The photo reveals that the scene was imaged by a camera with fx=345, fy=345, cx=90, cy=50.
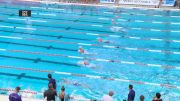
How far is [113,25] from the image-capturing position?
20500 millimetres

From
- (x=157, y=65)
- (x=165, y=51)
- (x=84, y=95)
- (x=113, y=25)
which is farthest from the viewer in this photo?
(x=113, y=25)

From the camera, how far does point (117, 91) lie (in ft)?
40.3

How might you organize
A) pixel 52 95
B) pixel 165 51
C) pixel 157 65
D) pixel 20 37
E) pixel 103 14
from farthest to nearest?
pixel 103 14 → pixel 20 37 → pixel 165 51 → pixel 157 65 → pixel 52 95

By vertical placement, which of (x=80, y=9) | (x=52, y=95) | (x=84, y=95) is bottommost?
(x=84, y=95)

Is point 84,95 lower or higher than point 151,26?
lower

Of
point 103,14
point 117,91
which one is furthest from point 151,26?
point 117,91

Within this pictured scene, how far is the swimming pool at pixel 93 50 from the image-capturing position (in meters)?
12.8

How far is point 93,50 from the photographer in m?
16.2

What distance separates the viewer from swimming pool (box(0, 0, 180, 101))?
1277 cm

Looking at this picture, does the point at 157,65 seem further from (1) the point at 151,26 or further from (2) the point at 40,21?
(2) the point at 40,21

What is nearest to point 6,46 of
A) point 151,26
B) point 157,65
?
point 157,65

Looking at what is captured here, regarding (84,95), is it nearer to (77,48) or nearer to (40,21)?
(77,48)

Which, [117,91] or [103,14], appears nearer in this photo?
[117,91]

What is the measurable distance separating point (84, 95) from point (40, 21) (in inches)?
393
